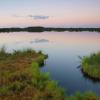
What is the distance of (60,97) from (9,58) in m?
15.7

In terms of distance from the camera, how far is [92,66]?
25.1 meters

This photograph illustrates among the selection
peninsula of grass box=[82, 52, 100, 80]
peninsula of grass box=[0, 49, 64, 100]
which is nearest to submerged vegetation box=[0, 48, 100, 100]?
peninsula of grass box=[0, 49, 64, 100]

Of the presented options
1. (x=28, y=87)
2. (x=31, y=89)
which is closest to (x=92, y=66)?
(x=28, y=87)

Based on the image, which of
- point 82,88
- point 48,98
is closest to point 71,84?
point 82,88

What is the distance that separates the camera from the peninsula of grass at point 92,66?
935 inches

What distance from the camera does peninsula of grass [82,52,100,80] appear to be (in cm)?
2375

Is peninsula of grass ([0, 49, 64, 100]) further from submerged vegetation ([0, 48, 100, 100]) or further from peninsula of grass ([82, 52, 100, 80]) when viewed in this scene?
peninsula of grass ([82, 52, 100, 80])

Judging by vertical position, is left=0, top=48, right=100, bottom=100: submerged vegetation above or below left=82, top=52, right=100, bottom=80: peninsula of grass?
above

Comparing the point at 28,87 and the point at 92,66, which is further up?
the point at 28,87

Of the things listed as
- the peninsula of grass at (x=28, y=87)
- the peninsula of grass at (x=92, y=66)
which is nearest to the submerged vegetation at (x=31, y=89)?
the peninsula of grass at (x=28, y=87)

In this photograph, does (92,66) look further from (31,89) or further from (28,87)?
(31,89)

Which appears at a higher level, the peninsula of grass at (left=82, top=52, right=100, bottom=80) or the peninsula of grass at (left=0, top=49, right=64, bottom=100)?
the peninsula of grass at (left=0, top=49, right=64, bottom=100)

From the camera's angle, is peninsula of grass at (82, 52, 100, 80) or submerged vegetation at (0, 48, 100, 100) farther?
peninsula of grass at (82, 52, 100, 80)

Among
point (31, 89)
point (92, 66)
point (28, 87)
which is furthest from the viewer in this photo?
point (92, 66)
